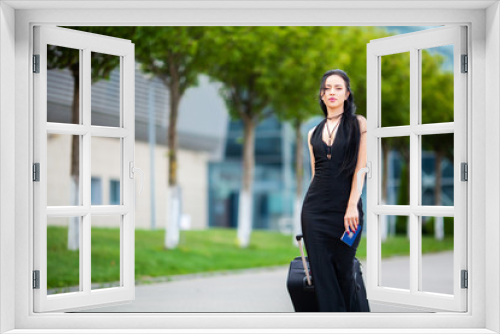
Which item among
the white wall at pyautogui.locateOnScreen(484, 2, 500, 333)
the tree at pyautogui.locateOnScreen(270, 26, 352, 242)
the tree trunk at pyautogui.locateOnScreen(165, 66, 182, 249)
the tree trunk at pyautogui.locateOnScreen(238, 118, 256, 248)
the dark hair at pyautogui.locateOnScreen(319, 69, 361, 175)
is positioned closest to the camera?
the white wall at pyautogui.locateOnScreen(484, 2, 500, 333)

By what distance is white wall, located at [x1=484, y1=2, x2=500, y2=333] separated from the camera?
11.2 feet

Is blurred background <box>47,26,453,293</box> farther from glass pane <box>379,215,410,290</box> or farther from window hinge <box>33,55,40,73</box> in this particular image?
window hinge <box>33,55,40,73</box>

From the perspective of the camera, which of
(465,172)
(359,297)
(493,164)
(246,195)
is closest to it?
(493,164)

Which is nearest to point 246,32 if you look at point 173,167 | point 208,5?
point 173,167

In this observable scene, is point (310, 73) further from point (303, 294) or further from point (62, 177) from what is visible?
point (303, 294)

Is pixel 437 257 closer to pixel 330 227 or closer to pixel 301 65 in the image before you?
pixel 301 65

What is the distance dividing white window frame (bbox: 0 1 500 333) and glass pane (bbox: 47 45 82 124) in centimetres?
174

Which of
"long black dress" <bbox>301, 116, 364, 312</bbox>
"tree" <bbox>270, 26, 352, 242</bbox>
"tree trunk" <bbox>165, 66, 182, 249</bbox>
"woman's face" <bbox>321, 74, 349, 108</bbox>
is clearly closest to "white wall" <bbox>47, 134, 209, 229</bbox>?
"tree trunk" <bbox>165, 66, 182, 249</bbox>

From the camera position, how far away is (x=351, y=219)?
381cm

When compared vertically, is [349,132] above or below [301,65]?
below

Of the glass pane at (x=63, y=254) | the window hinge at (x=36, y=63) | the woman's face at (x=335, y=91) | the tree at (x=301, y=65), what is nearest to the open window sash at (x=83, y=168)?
the window hinge at (x=36, y=63)

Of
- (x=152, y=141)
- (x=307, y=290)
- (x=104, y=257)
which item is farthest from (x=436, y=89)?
(x=307, y=290)

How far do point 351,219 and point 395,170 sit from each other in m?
17.5

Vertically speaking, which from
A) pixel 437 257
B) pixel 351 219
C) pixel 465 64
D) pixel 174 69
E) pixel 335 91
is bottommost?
pixel 437 257
